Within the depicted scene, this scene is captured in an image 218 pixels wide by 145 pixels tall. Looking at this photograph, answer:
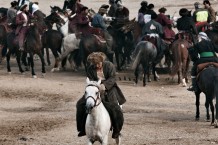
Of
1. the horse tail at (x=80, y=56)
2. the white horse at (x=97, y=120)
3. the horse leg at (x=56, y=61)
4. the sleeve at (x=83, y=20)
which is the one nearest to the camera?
the white horse at (x=97, y=120)

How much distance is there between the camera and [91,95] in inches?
594

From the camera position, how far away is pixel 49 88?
94.2ft

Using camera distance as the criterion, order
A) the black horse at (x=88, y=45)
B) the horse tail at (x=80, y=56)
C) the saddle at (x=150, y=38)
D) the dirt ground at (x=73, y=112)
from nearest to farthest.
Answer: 1. the dirt ground at (x=73, y=112)
2. the saddle at (x=150, y=38)
3. the black horse at (x=88, y=45)
4. the horse tail at (x=80, y=56)

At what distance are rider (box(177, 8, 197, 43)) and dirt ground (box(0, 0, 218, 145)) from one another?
1.60 meters

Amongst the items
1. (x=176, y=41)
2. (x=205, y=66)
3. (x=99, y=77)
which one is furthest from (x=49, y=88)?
(x=99, y=77)

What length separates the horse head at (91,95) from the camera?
49.2ft

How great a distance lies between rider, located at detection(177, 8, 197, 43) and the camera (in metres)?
29.7

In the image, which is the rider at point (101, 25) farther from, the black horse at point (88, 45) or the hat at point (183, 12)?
the hat at point (183, 12)

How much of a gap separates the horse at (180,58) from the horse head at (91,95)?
14090 millimetres

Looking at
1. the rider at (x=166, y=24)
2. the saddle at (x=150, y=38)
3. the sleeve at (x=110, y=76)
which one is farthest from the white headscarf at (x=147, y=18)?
the sleeve at (x=110, y=76)

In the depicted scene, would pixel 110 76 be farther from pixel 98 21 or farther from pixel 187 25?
pixel 98 21

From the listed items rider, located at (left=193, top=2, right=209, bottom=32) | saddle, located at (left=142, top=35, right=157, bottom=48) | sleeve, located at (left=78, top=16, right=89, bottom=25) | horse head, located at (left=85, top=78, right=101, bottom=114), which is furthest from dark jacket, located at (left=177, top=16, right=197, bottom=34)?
horse head, located at (left=85, top=78, right=101, bottom=114)

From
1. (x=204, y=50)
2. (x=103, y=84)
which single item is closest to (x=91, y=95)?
(x=103, y=84)

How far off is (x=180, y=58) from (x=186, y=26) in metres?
1.10
